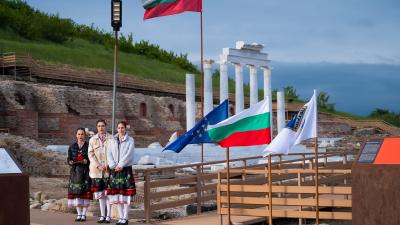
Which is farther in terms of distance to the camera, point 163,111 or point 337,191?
point 163,111

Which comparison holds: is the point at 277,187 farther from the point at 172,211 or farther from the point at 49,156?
the point at 49,156

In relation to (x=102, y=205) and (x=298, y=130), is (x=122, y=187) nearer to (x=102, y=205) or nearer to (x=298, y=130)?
(x=102, y=205)

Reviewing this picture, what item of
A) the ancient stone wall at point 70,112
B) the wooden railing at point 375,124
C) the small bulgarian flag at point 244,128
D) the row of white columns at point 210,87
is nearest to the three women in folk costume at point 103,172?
the small bulgarian flag at point 244,128

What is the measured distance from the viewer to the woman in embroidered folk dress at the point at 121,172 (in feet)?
40.7

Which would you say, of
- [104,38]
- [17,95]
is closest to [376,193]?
[17,95]

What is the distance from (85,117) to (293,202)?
137 feet

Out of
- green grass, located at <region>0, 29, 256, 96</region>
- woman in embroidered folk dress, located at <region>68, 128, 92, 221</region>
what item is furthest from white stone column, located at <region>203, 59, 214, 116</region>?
woman in embroidered folk dress, located at <region>68, 128, 92, 221</region>

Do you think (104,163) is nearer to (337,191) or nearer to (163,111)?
(337,191)

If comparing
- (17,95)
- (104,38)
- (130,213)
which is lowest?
(130,213)

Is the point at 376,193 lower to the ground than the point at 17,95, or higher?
lower

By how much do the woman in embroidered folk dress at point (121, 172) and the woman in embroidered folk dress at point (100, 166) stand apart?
0.96 ft

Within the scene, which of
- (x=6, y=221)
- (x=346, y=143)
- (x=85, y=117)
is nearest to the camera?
(x=6, y=221)

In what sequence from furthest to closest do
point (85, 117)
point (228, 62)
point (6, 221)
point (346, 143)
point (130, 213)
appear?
1. point (346, 143)
2. point (85, 117)
3. point (228, 62)
4. point (130, 213)
5. point (6, 221)

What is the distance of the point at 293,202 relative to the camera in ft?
40.5
